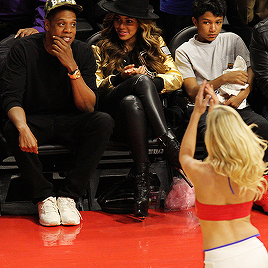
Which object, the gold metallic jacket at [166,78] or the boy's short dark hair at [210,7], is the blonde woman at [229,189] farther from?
the boy's short dark hair at [210,7]

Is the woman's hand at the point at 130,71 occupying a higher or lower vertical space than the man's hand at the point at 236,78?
higher

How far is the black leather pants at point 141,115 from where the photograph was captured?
3.19 meters

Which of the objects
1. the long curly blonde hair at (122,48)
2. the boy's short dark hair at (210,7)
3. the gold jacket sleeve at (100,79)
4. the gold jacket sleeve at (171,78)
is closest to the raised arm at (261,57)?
the boy's short dark hair at (210,7)

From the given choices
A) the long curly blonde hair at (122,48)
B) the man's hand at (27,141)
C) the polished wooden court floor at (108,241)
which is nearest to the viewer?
the polished wooden court floor at (108,241)

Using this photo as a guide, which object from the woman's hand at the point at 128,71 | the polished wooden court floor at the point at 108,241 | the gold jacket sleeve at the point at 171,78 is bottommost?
the polished wooden court floor at the point at 108,241

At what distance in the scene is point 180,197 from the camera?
3.36 meters

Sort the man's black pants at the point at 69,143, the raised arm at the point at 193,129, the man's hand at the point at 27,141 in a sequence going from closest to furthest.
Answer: the raised arm at the point at 193,129, the man's hand at the point at 27,141, the man's black pants at the point at 69,143

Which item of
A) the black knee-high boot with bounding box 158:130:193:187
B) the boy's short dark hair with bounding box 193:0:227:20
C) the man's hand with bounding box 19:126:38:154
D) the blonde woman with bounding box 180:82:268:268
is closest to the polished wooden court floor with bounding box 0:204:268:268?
the black knee-high boot with bounding box 158:130:193:187

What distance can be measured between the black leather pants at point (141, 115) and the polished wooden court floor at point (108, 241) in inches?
18.2

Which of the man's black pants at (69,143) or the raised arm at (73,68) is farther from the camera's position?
the raised arm at (73,68)

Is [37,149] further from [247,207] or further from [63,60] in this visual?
[247,207]

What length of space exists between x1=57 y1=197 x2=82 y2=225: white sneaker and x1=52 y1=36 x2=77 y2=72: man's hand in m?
0.89

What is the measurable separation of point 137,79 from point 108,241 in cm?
115

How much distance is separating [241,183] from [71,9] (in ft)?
6.64
